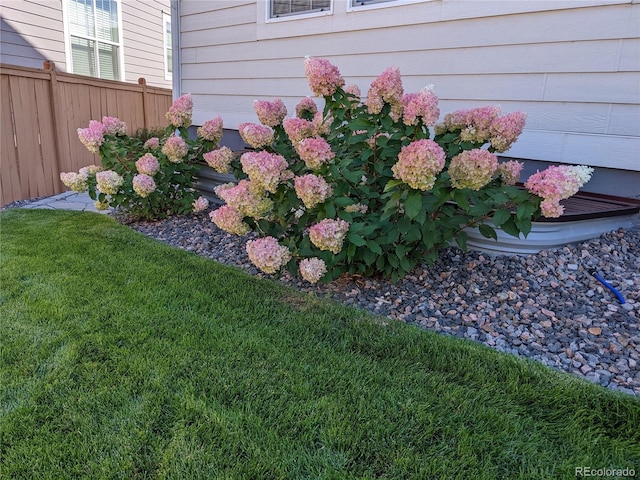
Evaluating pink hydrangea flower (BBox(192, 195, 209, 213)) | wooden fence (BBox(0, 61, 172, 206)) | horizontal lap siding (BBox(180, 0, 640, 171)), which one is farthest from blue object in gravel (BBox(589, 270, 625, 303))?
wooden fence (BBox(0, 61, 172, 206))

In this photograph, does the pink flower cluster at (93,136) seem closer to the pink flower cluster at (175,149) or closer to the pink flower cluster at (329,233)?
the pink flower cluster at (175,149)

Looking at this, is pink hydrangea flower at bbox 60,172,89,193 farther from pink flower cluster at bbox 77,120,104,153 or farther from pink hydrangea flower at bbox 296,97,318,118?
pink hydrangea flower at bbox 296,97,318,118

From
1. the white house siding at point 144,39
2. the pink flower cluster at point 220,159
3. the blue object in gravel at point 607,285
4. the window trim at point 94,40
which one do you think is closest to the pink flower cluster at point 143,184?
the pink flower cluster at point 220,159

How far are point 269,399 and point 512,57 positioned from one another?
113 inches

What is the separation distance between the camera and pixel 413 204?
1.91m

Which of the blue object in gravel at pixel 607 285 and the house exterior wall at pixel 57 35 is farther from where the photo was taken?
the house exterior wall at pixel 57 35

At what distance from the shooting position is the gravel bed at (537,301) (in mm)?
1856

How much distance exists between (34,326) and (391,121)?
206 centimetres

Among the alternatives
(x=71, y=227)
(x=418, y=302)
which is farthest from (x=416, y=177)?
(x=71, y=227)

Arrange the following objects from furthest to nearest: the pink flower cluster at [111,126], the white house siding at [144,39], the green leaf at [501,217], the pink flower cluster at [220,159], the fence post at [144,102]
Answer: the white house siding at [144,39] < the fence post at [144,102] < the pink flower cluster at [111,126] < the pink flower cluster at [220,159] < the green leaf at [501,217]

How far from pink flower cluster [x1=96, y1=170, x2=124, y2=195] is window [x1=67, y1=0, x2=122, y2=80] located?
5.49 meters

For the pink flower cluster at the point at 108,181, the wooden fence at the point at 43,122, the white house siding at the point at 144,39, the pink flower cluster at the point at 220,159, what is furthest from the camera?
the white house siding at the point at 144,39

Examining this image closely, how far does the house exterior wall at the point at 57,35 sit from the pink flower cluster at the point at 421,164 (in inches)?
291

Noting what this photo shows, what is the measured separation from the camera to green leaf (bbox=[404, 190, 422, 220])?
1903 millimetres
